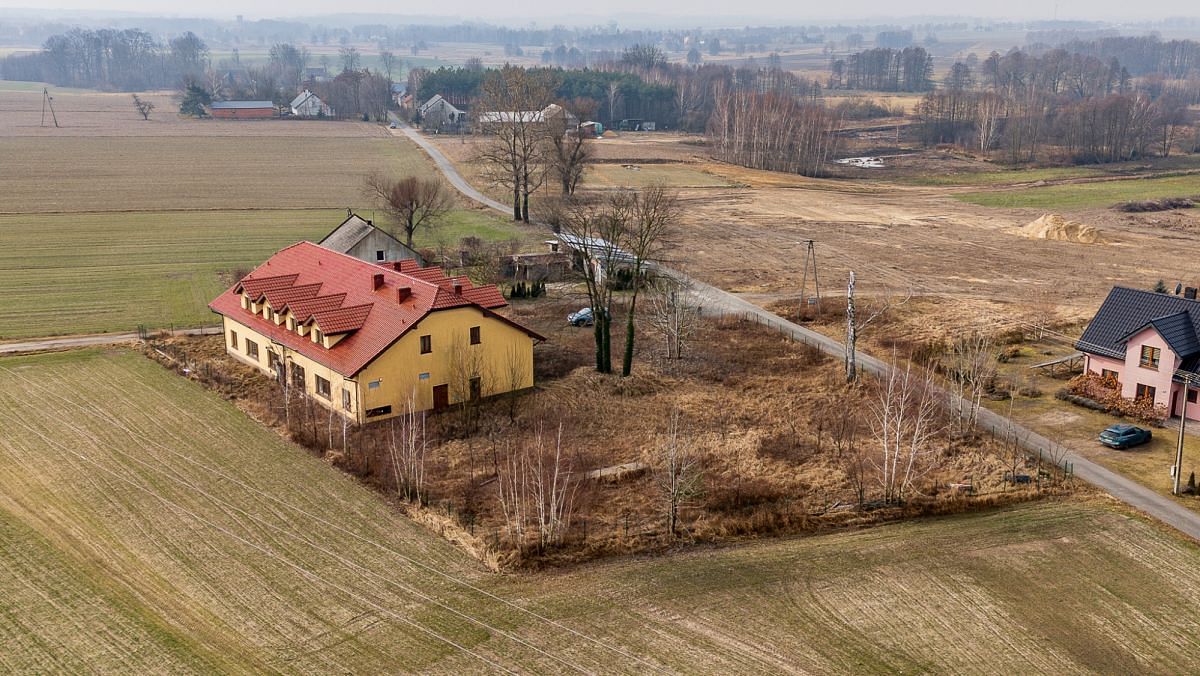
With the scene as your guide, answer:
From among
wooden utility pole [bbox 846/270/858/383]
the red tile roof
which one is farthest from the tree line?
the red tile roof

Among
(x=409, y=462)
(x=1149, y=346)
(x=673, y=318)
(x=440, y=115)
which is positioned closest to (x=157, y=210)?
(x=673, y=318)

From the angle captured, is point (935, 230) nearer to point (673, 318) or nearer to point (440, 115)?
point (673, 318)

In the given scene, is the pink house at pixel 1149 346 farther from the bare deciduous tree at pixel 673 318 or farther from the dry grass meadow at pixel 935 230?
the bare deciduous tree at pixel 673 318

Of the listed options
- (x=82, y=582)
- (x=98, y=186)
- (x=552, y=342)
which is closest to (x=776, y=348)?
(x=552, y=342)

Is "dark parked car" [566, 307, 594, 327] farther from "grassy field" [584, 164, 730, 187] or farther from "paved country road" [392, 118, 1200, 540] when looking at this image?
"grassy field" [584, 164, 730, 187]

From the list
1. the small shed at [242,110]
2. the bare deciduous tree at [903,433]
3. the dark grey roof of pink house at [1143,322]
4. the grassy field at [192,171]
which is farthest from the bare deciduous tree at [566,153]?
the small shed at [242,110]
